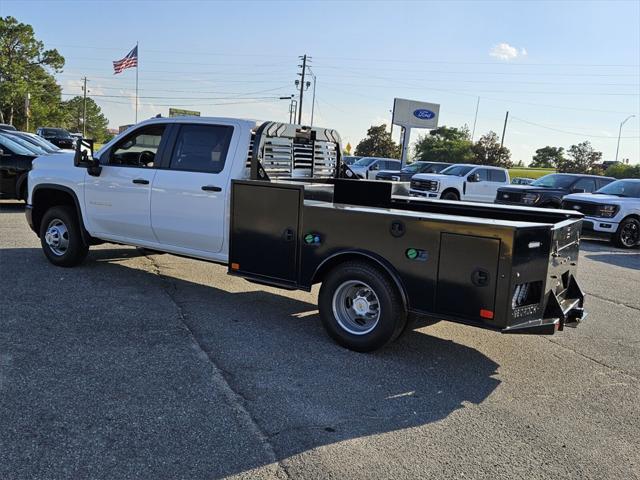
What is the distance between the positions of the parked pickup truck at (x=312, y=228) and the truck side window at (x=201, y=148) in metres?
0.02

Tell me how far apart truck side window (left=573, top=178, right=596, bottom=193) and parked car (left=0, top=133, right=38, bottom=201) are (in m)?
15.5

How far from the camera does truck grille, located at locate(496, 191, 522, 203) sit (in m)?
17.6

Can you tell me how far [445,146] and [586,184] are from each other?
199 ft

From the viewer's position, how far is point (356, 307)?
527 cm

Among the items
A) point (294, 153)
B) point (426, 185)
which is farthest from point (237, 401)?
point (426, 185)

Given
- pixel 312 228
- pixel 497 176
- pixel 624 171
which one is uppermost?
pixel 624 171

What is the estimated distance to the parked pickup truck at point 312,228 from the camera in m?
4.55

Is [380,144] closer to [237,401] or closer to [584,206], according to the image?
[584,206]

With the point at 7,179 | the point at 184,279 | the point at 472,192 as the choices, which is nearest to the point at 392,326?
the point at 184,279

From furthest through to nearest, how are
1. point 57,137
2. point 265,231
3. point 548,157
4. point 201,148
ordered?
point 548,157, point 57,137, point 201,148, point 265,231

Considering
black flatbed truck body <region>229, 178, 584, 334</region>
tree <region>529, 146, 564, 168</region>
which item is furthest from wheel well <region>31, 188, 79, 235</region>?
tree <region>529, 146, 564, 168</region>

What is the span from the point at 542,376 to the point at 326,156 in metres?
3.88

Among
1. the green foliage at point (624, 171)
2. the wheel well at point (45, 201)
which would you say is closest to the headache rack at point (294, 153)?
the wheel well at point (45, 201)

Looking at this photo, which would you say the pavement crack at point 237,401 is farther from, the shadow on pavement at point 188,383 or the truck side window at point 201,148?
the truck side window at point 201,148
